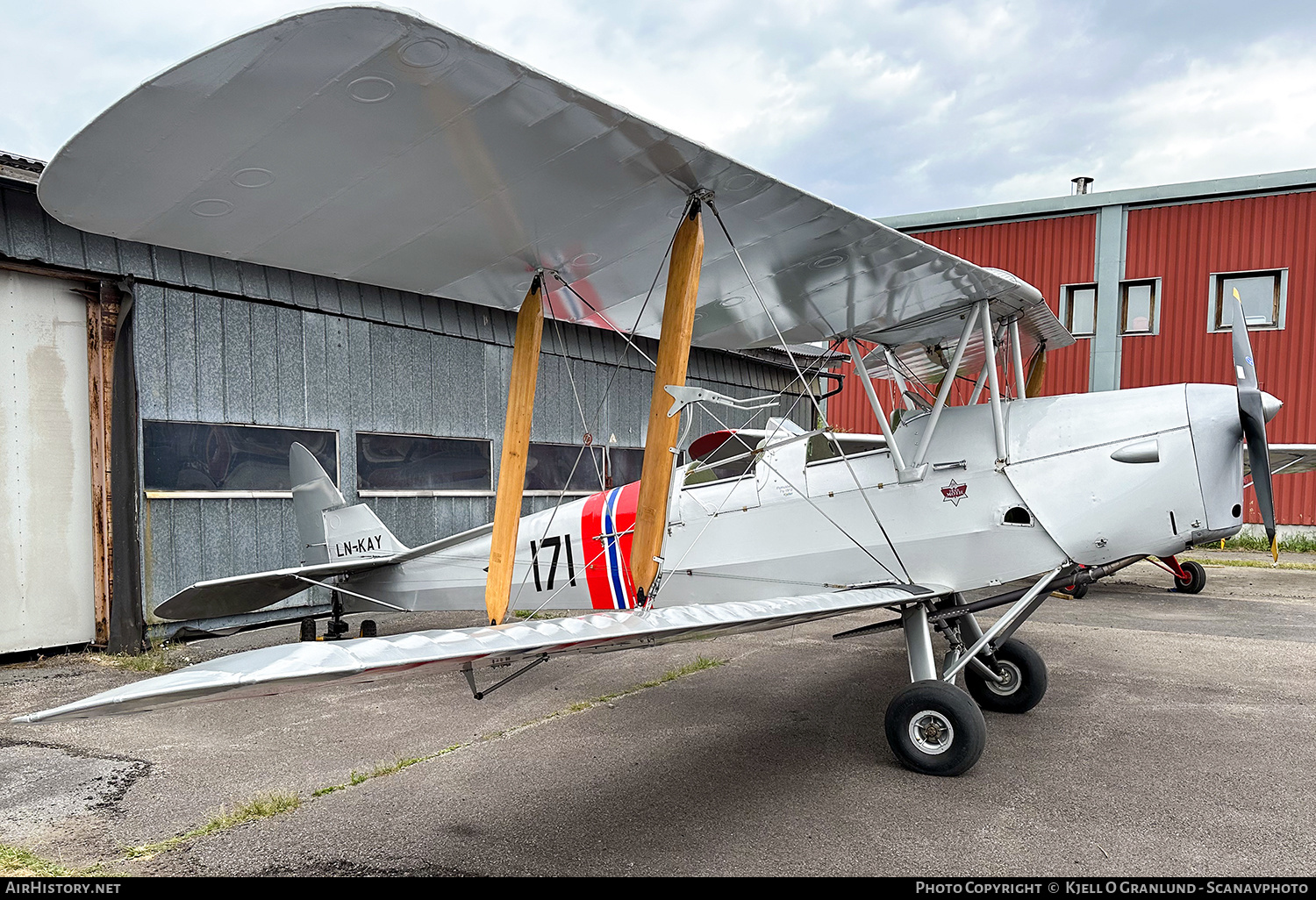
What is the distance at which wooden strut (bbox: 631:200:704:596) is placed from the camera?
361cm

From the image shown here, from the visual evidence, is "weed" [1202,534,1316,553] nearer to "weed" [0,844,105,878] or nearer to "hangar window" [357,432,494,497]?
"hangar window" [357,432,494,497]

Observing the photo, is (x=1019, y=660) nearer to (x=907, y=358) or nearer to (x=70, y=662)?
(x=907, y=358)

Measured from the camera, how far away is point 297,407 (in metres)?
8.64

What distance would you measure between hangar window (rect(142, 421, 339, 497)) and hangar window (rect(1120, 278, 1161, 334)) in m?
14.0

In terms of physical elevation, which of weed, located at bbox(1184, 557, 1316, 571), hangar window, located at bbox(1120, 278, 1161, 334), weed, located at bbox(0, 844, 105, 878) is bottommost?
weed, located at bbox(1184, 557, 1316, 571)

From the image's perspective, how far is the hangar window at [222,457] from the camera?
7.50 metres

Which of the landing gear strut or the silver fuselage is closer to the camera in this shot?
the silver fuselage

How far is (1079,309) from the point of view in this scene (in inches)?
601

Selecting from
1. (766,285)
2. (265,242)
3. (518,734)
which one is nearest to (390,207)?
(265,242)

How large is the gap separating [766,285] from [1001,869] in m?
3.25

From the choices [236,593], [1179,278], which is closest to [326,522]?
[236,593]

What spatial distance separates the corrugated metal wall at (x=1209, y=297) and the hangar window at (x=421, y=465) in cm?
1184

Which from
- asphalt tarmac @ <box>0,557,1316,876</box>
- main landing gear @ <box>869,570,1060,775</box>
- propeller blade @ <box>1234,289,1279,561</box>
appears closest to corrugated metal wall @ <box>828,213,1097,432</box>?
asphalt tarmac @ <box>0,557,1316,876</box>

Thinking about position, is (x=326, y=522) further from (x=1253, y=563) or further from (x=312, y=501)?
(x=1253, y=563)
